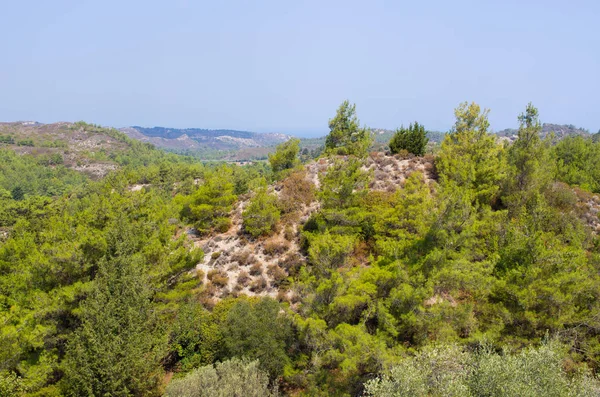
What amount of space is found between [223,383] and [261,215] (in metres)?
13.9

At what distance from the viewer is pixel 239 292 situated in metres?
21.6

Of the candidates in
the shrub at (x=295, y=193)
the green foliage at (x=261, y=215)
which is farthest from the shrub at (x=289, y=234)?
the shrub at (x=295, y=193)

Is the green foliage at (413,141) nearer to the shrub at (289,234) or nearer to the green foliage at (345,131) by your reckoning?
the green foliage at (345,131)

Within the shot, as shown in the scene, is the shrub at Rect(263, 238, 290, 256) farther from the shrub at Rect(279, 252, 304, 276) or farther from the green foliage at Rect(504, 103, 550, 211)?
the green foliage at Rect(504, 103, 550, 211)

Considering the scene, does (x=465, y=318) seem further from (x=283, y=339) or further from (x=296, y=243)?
(x=296, y=243)

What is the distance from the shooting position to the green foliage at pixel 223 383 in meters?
12.2

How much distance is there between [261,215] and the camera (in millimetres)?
24984

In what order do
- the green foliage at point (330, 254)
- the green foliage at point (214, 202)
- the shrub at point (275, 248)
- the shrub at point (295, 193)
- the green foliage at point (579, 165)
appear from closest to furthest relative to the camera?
the green foliage at point (330, 254) → the shrub at point (275, 248) → the green foliage at point (214, 202) → the shrub at point (295, 193) → the green foliage at point (579, 165)

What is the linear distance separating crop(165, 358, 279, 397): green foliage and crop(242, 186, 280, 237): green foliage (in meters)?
12.9

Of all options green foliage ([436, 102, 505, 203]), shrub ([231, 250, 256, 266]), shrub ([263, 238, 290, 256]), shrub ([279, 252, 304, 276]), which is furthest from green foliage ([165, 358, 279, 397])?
green foliage ([436, 102, 505, 203])

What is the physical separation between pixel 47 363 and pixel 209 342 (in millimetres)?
7644

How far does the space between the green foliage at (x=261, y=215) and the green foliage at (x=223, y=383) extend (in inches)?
509

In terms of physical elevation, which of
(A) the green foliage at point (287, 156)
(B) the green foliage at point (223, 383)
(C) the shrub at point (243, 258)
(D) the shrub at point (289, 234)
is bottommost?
(B) the green foliage at point (223, 383)

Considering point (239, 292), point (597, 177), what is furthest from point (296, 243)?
point (597, 177)
